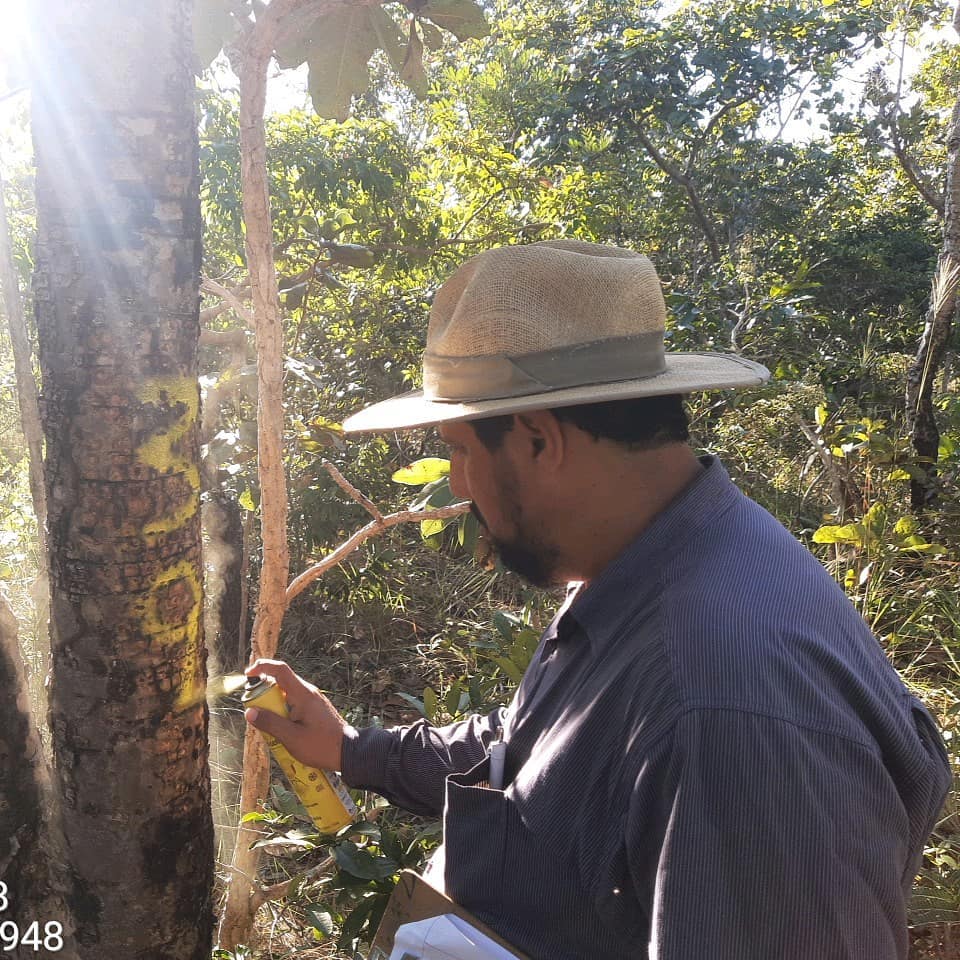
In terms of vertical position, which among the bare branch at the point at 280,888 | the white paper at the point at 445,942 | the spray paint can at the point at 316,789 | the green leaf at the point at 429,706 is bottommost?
the bare branch at the point at 280,888

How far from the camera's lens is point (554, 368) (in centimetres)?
111

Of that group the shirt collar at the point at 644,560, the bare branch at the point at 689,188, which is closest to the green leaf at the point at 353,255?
the shirt collar at the point at 644,560

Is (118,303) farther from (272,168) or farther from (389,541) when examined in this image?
(389,541)

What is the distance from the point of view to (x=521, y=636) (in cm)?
258

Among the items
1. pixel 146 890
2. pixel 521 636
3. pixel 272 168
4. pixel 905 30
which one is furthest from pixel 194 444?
pixel 905 30

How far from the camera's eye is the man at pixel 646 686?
75 cm

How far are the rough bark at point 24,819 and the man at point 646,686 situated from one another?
0.63 metres

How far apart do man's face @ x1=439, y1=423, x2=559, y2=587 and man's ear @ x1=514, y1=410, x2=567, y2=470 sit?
1 cm

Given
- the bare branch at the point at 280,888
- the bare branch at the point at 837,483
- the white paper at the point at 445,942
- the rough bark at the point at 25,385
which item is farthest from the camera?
the bare branch at the point at 837,483

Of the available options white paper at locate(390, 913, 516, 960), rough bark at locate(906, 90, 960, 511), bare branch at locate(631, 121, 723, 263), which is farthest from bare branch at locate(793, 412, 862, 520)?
bare branch at locate(631, 121, 723, 263)

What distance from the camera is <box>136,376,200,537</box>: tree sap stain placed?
3.87 ft

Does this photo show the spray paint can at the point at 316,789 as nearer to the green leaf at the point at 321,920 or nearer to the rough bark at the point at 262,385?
the green leaf at the point at 321,920

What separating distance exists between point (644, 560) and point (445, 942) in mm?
521

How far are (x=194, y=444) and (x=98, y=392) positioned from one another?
0.17 m
